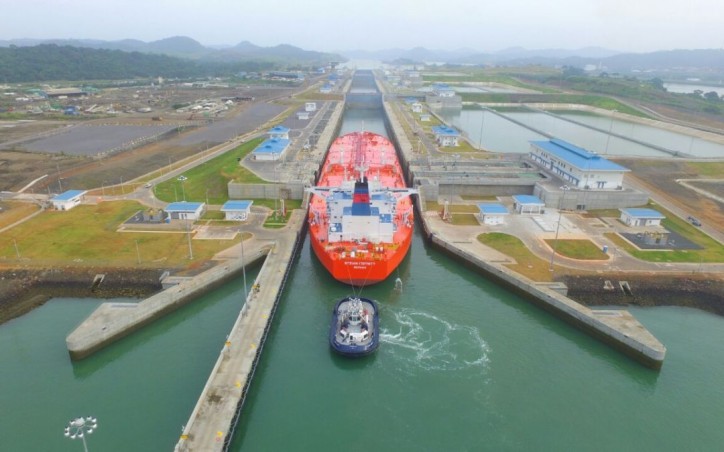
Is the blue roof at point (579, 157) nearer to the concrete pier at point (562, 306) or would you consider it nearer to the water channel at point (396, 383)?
the concrete pier at point (562, 306)

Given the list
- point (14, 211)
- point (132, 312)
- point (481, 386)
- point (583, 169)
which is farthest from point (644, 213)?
point (14, 211)

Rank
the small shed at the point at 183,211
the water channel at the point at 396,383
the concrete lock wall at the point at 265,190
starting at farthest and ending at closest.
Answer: the concrete lock wall at the point at 265,190, the small shed at the point at 183,211, the water channel at the point at 396,383

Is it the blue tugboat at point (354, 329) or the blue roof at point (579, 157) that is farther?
the blue roof at point (579, 157)

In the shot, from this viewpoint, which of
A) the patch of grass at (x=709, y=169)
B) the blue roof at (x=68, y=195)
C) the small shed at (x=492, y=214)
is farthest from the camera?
the patch of grass at (x=709, y=169)

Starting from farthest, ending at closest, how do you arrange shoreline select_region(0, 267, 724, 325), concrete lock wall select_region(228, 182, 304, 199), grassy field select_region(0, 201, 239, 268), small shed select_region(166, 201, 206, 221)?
concrete lock wall select_region(228, 182, 304, 199)
small shed select_region(166, 201, 206, 221)
grassy field select_region(0, 201, 239, 268)
shoreline select_region(0, 267, 724, 325)

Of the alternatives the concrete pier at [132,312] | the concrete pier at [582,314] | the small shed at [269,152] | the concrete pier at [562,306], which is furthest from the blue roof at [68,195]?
the concrete pier at [582,314]

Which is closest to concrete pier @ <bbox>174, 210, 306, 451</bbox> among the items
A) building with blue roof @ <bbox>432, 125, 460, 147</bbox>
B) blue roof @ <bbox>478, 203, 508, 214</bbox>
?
blue roof @ <bbox>478, 203, 508, 214</bbox>

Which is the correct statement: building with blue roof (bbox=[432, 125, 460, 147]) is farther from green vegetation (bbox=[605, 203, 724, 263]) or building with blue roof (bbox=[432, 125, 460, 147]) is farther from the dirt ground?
the dirt ground

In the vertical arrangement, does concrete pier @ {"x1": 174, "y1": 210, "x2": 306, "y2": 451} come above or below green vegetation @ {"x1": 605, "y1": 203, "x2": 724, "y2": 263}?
below
